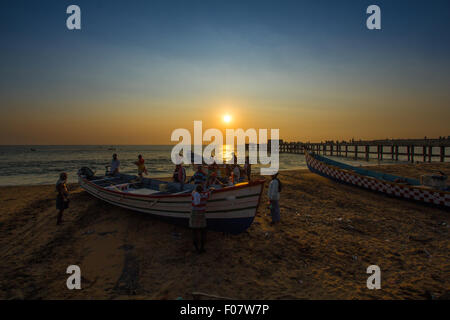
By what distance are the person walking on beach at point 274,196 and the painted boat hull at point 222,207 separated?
1.64 metres

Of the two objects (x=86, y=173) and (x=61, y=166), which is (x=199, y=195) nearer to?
(x=86, y=173)

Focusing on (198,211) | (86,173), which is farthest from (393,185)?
(86,173)

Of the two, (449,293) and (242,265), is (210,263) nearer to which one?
(242,265)

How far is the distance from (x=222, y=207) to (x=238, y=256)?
1.38 meters

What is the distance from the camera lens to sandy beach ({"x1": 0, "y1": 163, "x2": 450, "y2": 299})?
14.7 ft

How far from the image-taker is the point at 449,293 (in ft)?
13.1

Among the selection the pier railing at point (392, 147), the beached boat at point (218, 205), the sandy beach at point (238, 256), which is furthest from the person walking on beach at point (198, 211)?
the pier railing at point (392, 147)

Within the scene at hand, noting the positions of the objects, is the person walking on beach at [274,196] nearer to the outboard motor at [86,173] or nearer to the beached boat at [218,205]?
the beached boat at [218,205]

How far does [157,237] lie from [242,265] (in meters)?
2.98

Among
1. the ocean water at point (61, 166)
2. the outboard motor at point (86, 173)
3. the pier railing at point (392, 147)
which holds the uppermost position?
the pier railing at point (392, 147)

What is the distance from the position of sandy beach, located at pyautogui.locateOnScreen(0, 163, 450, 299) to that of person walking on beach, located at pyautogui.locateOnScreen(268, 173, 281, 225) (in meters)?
0.38

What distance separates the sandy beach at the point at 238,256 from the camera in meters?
4.47
